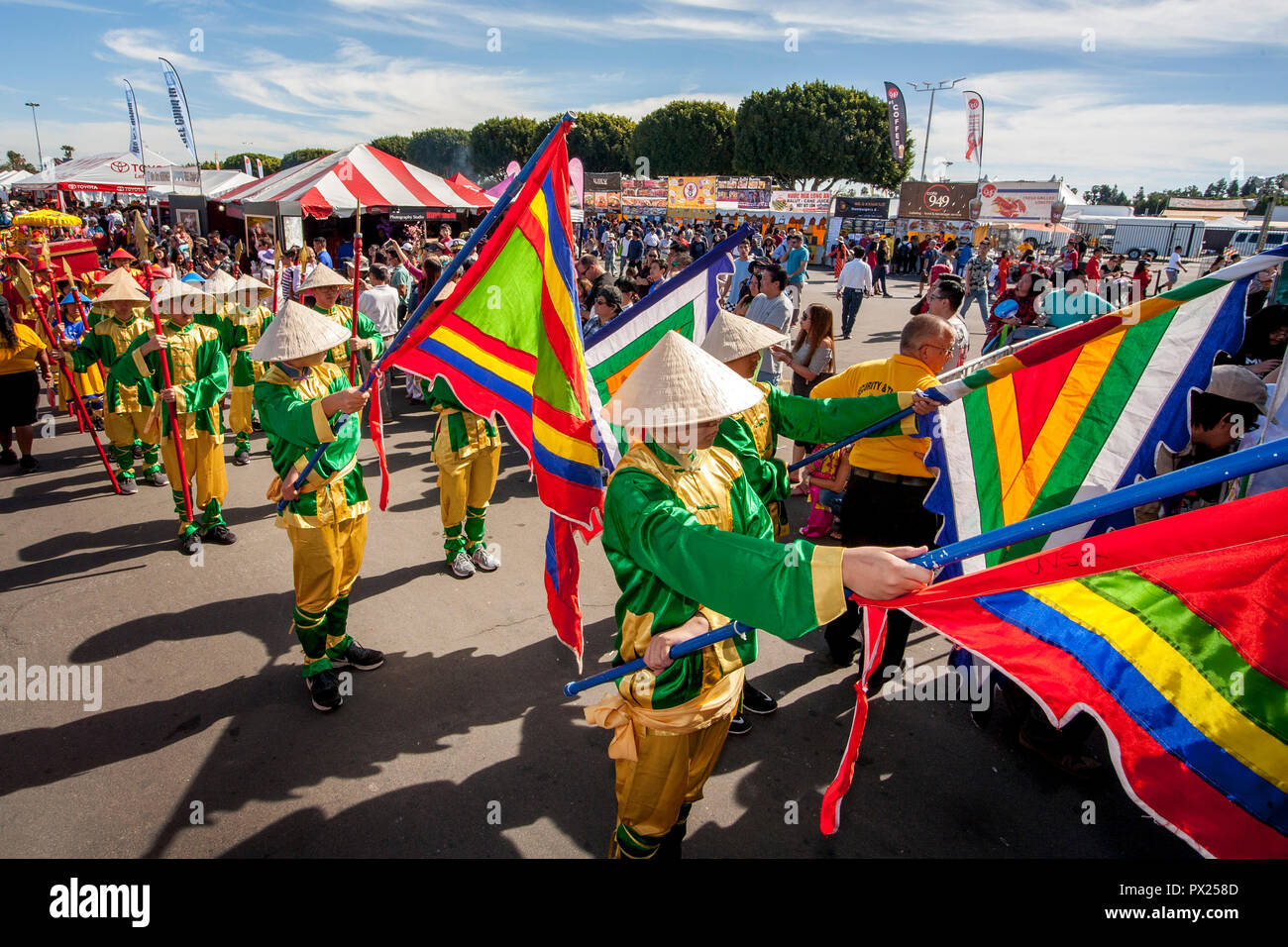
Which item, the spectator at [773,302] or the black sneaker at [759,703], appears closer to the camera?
the black sneaker at [759,703]

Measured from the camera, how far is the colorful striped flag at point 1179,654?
1726 mm

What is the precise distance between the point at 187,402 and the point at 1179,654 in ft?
21.5

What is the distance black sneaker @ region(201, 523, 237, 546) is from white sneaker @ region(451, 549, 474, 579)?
2083 millimetres

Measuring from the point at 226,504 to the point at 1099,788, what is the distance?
7.39 meters

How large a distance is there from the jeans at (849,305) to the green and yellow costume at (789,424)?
39.5ft

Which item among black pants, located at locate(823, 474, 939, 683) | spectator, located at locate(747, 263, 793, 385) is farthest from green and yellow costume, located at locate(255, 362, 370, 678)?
spectator, located at locate(747, 263, 793, 385)

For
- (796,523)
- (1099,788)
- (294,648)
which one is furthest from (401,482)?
(1099,788)

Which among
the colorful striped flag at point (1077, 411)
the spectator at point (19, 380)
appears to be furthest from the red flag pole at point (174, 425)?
the colorful striped flag at point (1077, 411)

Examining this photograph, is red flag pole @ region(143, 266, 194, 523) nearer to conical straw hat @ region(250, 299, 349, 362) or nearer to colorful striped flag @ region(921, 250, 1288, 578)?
conical straw hat @ region(250, 299, 349, 362)

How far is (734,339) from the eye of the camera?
366cm

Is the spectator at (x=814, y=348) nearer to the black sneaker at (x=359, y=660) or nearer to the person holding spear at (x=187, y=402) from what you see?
the black sneaker at (x=359, y=660)

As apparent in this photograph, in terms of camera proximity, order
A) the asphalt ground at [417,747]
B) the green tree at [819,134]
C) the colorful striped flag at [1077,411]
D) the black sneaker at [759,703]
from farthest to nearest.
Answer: the green tree at [819,134] < the black sneaker at [759,703] < the asphalt ground at [417,747] < the colorful striped flag at [1077,411]

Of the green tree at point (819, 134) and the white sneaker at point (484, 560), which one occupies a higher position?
the green tree at point (819, 134)
